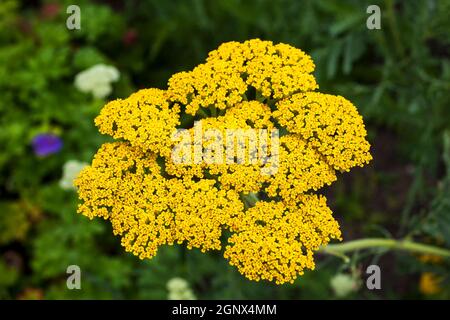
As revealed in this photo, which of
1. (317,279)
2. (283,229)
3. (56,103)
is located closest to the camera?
(283,229)

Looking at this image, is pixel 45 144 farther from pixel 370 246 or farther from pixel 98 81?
pixel 370 246

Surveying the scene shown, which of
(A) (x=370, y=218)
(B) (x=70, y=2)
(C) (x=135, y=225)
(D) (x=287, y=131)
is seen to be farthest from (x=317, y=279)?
(B) (x=70, y=2)

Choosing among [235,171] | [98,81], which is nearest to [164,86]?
[98,81]

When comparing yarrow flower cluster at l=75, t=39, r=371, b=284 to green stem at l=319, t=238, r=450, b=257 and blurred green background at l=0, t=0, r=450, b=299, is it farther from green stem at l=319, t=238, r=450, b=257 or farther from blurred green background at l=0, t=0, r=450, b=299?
blurred green background at l=0, t=0, r=450, b=299

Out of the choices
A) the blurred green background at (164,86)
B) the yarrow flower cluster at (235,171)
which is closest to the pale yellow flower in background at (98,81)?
the blurred green background at (164,86)

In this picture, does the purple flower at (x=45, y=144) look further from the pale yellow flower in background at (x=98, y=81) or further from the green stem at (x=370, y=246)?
the green stem at (x=370, y=246)

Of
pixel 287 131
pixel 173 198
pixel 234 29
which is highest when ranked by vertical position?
pixel 234 29
